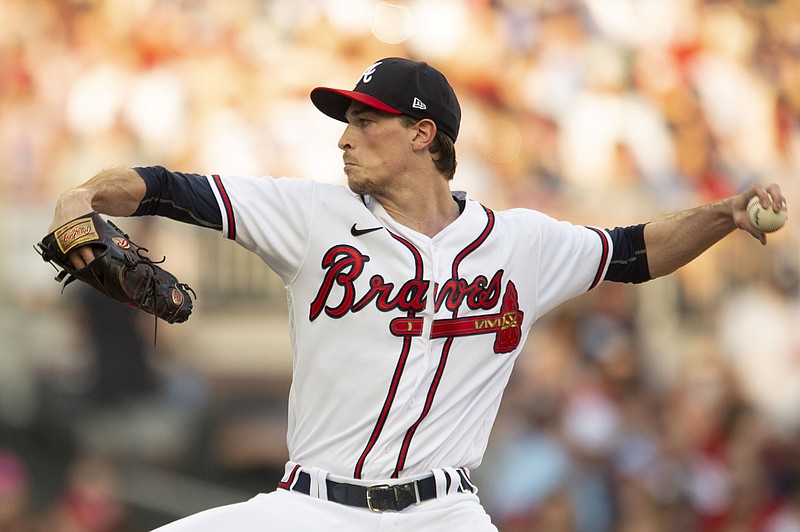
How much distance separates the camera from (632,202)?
27.0 feet

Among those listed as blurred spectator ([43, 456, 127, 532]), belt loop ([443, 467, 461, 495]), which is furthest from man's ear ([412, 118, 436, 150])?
blurred spectator ([43, 456, 127, 532])

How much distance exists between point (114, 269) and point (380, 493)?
89 centimetres

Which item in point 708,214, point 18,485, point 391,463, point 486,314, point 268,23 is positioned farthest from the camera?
point 268,23

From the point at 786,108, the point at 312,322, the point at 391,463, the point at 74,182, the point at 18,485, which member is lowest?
the point at 18,485

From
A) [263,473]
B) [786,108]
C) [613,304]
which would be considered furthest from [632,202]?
[263,473]

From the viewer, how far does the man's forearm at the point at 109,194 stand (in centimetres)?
268

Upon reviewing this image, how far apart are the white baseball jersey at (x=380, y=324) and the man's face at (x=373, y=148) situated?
2.2 inches

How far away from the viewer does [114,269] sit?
8.67 feet

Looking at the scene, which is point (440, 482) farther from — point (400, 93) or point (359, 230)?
point (400, 93)

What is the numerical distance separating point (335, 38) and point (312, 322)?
198 inches

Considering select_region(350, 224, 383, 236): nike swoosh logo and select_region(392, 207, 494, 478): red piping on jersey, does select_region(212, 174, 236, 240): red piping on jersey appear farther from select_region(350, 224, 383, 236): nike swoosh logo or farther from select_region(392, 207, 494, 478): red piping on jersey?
select_region(392, 207, 494, 478): red piping on jersey

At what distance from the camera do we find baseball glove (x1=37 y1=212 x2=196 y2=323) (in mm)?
2605

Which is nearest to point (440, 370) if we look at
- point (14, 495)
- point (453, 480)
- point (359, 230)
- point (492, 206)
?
point (453, 480)

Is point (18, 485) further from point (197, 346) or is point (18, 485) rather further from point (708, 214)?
point (708, 214)
